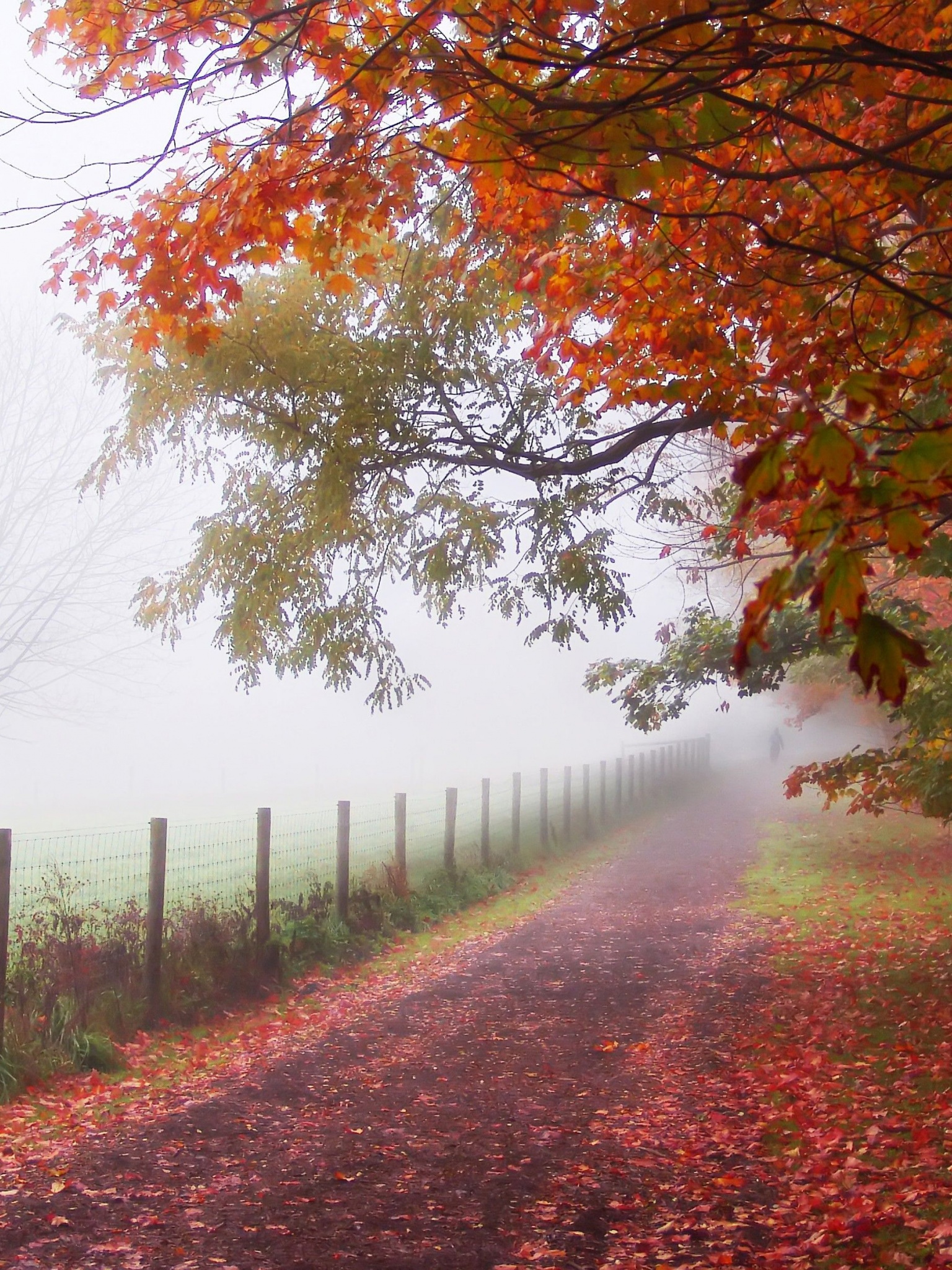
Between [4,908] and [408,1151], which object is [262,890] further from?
[408,1151]

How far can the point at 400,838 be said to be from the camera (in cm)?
1375

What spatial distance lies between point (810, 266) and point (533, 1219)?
5585 mm

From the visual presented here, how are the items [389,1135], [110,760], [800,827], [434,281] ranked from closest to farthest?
1. [389,1135]
2. [434,281]
3. [800,827]
4. [110,760]

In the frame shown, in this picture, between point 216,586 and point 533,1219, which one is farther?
point 216,586

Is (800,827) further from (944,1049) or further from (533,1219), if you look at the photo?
(533,1219)

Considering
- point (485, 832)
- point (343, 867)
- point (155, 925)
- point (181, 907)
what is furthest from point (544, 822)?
point (155, 925)

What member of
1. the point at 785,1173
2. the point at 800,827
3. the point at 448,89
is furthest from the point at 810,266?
the point at 800,827

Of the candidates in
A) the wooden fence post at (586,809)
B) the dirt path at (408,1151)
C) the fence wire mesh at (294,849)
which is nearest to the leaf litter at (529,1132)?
the dirt path at (408,1151)

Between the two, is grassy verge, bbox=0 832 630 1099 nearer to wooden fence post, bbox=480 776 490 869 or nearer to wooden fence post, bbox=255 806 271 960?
wooden fence post, bbox=255 806 271 960

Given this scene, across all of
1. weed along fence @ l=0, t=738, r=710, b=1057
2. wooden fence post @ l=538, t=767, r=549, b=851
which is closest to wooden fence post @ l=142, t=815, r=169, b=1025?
weed along fence @ l=0, t=738, r=710, b=1057

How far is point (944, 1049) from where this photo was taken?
282 inches

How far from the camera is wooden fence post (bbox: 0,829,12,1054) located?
6875 millimetres

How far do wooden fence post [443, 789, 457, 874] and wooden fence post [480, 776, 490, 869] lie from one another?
123cm

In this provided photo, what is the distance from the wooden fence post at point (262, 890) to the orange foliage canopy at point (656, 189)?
14.9 feet
